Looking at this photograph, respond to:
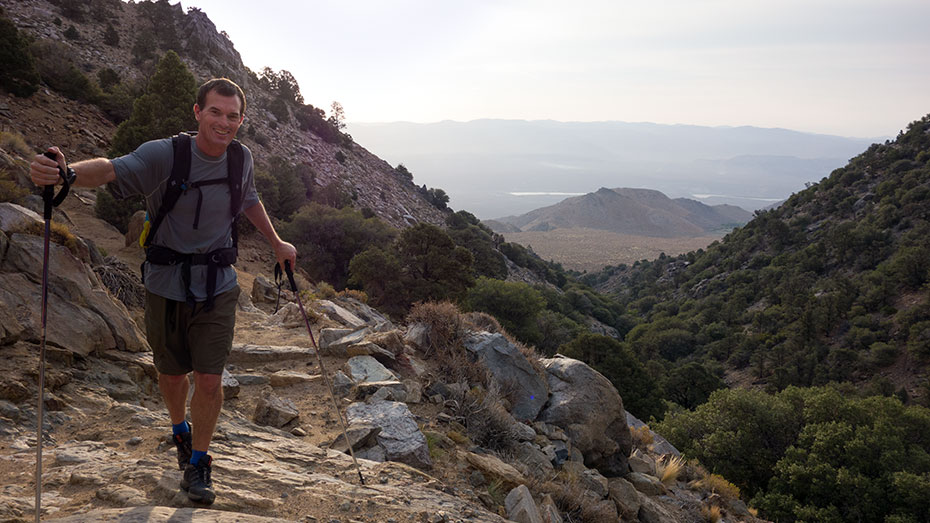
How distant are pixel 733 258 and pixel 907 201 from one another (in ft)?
53.2

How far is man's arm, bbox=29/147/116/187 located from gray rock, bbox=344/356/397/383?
4.28m

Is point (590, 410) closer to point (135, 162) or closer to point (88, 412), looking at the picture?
point (88, 412)

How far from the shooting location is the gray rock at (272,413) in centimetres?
525

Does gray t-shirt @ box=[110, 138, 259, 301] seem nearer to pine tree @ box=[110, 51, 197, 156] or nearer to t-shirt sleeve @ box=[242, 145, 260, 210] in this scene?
t-shirt sleeve @ box=[242, 145, 260, 210]

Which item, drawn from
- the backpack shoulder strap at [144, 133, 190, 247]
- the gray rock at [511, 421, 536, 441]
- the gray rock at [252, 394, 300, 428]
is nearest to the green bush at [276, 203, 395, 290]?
the gray rock at [511, 421, 536, 441]

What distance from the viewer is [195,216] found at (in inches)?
115

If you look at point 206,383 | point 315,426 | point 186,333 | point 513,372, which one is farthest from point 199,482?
point 513,372

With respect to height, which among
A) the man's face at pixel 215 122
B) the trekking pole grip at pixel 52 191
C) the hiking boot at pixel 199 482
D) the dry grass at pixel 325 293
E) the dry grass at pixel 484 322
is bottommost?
the dry grass at pixel 325 293

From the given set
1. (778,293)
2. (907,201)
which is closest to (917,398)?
(778,293)

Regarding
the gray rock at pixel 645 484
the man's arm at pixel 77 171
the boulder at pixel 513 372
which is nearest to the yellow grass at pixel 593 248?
the gray rock at pixel 645 484

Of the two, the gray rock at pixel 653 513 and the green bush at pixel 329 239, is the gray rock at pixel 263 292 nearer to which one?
the gray rock at pixel 653 513

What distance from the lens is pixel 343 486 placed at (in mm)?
3871

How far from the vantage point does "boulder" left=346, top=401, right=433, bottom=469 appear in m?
4.75

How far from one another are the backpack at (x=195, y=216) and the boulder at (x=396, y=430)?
2.58m
